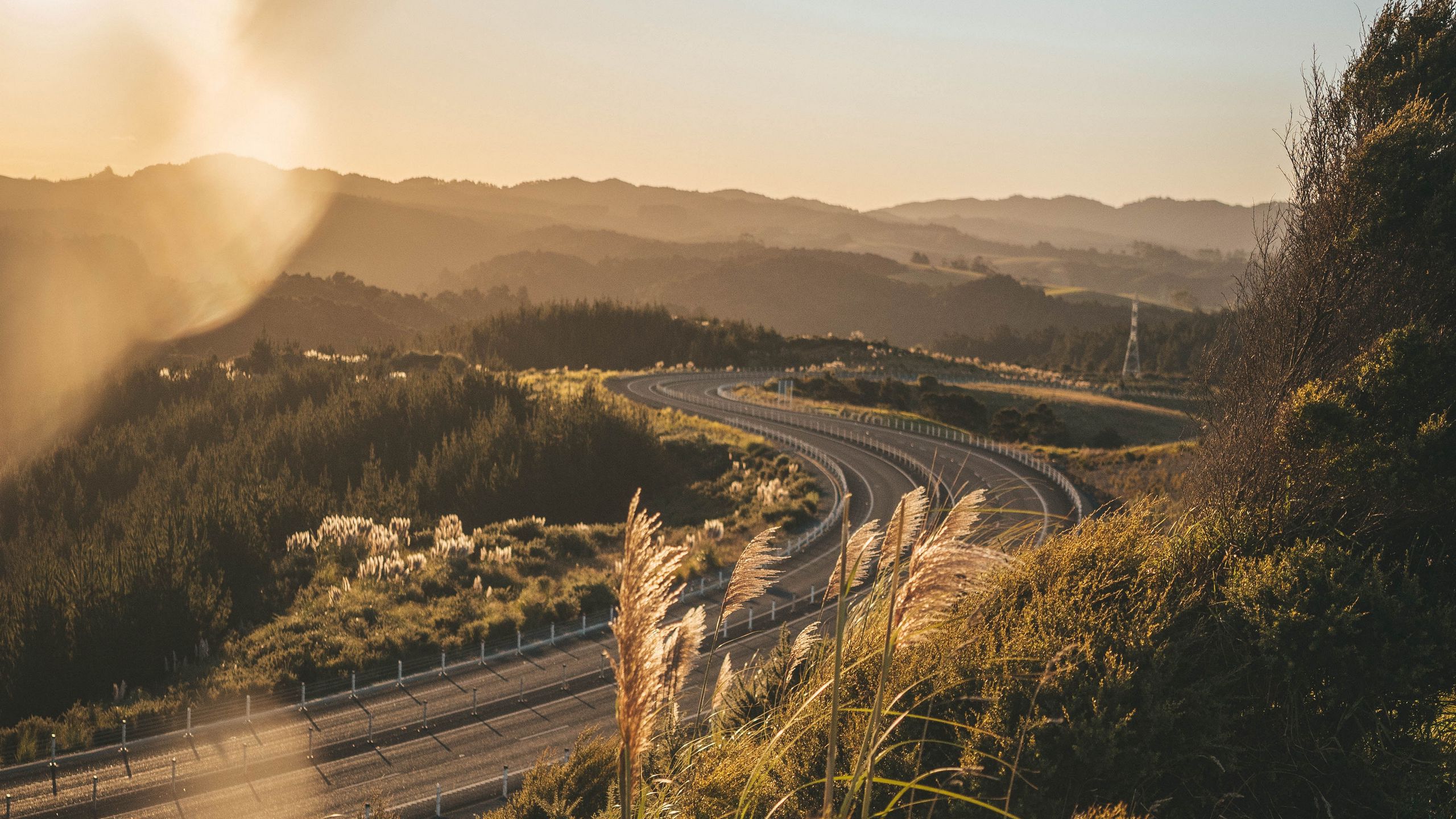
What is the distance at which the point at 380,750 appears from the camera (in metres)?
20.3

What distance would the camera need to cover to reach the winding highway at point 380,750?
58.1 ft

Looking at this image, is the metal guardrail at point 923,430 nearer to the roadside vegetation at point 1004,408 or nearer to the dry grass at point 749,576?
the roadside vegetation at point 1004,408

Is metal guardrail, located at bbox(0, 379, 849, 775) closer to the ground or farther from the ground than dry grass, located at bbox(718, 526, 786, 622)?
closer to the ground

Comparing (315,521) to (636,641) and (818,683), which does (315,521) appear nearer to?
(818,683)

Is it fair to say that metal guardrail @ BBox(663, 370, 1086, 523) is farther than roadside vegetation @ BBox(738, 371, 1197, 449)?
No

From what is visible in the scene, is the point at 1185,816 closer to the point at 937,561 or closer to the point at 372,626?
the point at 937,561

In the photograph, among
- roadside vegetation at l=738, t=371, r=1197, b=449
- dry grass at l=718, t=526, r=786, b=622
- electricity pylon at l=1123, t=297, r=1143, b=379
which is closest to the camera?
dry grass at l=718, t=526, r=786, b=622

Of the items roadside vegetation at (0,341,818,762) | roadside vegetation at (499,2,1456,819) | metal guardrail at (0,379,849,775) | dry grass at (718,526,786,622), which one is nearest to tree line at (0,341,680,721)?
roadside vegetation at (0,341,818,762)

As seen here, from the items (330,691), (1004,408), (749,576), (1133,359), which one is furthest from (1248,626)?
(1133,359)

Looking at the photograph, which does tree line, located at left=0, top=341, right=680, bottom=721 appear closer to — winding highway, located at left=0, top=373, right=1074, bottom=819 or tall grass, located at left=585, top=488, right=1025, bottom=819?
winding highway, located at left=0, top=373, right=1074, bottom=819

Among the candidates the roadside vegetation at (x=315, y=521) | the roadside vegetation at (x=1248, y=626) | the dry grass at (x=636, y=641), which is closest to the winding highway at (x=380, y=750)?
the roadside vegetation at (x=315, y=521)

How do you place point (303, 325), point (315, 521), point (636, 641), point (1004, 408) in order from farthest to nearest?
point (303, 325)
point (1004, 408)
point (315, 521)
point (636, 641)

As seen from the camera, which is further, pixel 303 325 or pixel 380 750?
pixel 303 325

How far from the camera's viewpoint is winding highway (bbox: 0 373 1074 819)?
1770cm
